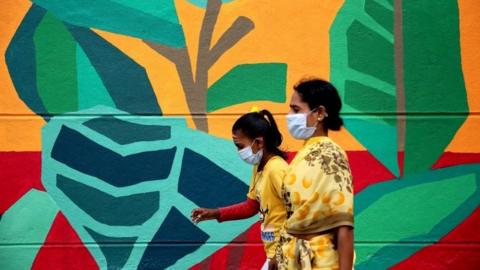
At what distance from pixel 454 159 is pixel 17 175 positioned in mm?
2893

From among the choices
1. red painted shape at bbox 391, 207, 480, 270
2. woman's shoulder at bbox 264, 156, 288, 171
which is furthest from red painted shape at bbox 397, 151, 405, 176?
woman's shoulder at bbox 264, 156, 288, 171

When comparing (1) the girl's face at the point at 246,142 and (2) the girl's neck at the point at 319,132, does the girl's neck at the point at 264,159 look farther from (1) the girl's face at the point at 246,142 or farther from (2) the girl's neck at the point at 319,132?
(2) the girl's neck at the point at 319,132

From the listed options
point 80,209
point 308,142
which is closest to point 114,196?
point 80,209

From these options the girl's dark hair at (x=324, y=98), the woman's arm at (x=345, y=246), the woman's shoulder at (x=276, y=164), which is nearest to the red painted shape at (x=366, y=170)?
the woman's shoulder at (x=276, y=164)

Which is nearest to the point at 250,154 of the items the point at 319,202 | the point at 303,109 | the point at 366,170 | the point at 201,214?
the point at 201,214

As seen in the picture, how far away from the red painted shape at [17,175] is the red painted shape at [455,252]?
2.47m

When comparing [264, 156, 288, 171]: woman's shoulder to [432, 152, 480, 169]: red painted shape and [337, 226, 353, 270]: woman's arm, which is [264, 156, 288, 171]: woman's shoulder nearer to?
[337, 226, 353, 270]: woman's arm

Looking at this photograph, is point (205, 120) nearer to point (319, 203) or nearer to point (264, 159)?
point (264, 159)

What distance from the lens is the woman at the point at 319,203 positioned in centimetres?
310

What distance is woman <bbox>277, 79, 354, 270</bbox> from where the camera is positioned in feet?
10.2

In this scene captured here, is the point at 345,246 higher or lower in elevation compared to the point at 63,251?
higher

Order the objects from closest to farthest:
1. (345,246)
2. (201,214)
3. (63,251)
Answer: (345,246)
(201,214)
(63,251)

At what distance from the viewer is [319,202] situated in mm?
3113

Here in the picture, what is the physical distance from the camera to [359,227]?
5.64 m
